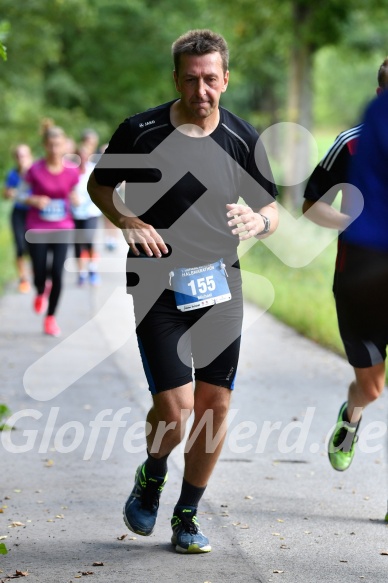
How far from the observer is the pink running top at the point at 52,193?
1225 cm

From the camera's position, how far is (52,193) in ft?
40.5

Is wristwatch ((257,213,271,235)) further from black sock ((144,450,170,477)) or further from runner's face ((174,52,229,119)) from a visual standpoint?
black sock ((144,450,170,477))

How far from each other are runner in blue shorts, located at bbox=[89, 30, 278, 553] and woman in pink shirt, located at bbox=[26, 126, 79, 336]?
6.96 m

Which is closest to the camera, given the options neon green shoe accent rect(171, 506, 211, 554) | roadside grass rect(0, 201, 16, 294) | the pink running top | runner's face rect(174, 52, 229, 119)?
runner's face rect(174, 52, 229, 119)

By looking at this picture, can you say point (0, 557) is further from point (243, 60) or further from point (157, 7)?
point (157, 7)

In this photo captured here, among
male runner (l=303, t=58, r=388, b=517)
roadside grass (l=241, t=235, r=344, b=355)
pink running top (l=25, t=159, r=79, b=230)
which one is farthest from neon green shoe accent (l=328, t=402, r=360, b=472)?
pink running top (l=25, t=159, r=79, b=230)

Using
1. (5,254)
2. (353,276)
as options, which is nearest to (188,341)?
(353,276)

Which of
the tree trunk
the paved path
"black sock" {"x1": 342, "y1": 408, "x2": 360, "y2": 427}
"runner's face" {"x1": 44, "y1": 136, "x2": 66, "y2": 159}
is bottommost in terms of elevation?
the paved path

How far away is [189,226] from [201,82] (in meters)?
0.61

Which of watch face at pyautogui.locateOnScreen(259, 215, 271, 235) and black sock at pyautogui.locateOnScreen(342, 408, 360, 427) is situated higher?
watch face at pyautogui.locateOnScreen(259, 215, 271, 235)

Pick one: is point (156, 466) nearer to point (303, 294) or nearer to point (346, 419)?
point (346, 419)

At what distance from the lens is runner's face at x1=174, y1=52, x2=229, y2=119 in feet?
16.3

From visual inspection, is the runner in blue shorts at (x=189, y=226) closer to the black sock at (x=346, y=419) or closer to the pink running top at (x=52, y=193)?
the black sock at (x=346, y=419)

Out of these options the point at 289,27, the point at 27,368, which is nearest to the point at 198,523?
the point at 27,368
